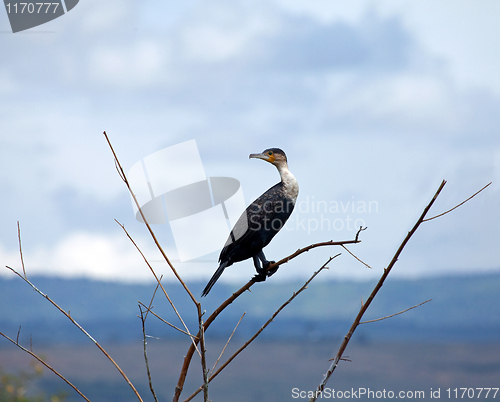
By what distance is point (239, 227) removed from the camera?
283 cm

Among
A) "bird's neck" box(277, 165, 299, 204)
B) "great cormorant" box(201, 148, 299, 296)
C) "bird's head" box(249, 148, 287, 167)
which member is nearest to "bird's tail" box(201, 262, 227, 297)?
"great cormorant" box(201, 148, 299, 296)

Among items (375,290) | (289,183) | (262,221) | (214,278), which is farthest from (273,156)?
(375,290)

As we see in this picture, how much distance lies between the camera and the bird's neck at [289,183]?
9.75 feet

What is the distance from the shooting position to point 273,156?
301 cm

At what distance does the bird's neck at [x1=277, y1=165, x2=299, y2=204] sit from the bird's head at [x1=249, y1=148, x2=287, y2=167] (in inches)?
1.4

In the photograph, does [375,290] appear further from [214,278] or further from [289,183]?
[289,183]

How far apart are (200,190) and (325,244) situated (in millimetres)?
854

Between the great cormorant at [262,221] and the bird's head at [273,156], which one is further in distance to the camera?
the bird's head at [273,156]

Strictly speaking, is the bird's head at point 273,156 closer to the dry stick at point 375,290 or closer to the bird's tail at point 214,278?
the bird's tail at point 214,278

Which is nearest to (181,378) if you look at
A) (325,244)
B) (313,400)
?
(313,400)

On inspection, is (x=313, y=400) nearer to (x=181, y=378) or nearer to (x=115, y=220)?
(x=181, y=378)

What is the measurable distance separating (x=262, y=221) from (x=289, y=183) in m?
0.34

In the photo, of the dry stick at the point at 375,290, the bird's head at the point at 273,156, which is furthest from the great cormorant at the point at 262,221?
the dry stick at the point at 375,290

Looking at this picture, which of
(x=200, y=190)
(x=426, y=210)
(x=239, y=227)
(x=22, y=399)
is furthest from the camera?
(x=22, y=399)
